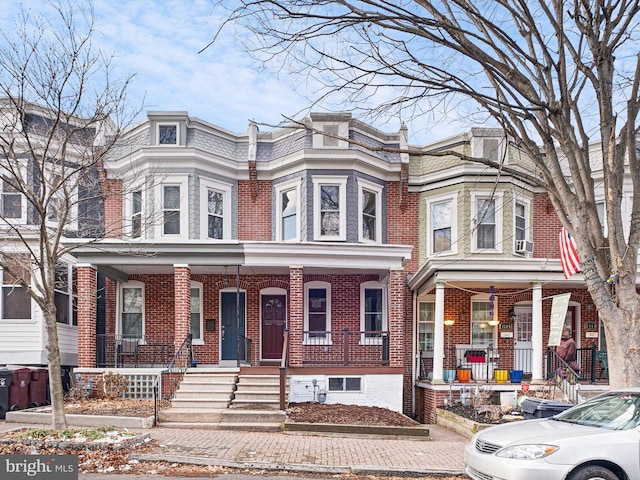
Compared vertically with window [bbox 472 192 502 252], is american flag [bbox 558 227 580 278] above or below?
below

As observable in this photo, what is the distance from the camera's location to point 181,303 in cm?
1452

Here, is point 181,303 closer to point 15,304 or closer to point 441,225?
point 15,304

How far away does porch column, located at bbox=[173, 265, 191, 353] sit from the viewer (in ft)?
47.0

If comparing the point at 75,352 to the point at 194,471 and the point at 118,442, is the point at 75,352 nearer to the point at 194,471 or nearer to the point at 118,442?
the point at 118,442

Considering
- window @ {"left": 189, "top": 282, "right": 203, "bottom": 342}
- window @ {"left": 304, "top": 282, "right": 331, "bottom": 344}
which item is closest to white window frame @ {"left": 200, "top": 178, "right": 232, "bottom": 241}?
window @ {"left": 189, "top": 282, "right": 203, "bottom": 342}

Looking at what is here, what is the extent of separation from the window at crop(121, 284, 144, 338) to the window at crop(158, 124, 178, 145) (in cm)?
458

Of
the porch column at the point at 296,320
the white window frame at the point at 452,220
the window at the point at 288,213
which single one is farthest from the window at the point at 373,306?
the porch column at the point at 296,320

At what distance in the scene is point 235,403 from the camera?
41.2 ft

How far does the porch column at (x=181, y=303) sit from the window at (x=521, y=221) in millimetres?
10464

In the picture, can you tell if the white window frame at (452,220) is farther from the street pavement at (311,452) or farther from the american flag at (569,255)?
the street pavement at (311,452)

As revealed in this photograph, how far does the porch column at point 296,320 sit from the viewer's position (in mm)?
14477

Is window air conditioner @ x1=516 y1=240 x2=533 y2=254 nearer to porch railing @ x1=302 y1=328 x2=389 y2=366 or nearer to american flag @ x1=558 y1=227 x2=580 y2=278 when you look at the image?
american flag @ x1=558 y1=227 x2=580 y2=278

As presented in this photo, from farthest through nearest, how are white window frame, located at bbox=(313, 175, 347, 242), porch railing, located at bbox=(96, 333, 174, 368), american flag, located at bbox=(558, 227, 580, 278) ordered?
white window frame, located at bbox=(313, 175, 347, 242), porch railing, located at bbox=(96, 333, 174, 368), american flag, located at bbox=(558, 227, 580, 278)

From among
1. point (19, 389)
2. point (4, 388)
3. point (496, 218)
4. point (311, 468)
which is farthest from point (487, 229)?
point (4, 388)
